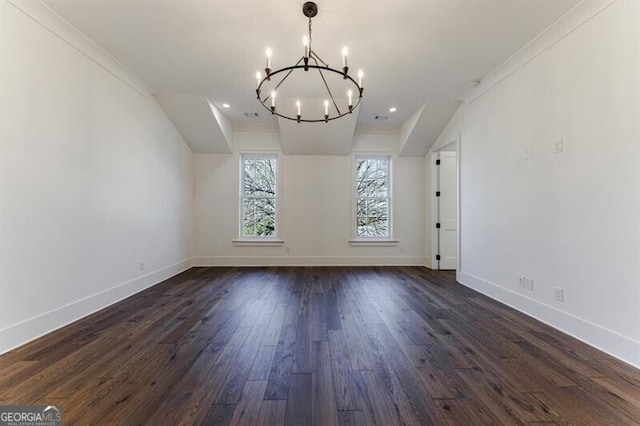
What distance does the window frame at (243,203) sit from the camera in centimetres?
574

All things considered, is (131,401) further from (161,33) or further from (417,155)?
(417,155)

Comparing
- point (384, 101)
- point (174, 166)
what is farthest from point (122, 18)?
point (384, 101)

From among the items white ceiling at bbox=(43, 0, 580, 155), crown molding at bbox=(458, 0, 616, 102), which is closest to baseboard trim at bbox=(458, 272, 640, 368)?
crown molding at bbox=(458, 0, 616, 102)

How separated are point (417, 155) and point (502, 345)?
13.8ft

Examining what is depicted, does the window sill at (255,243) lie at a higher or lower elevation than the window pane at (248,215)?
lower

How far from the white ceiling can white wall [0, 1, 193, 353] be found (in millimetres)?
472

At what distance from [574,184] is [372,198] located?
11.9 ft

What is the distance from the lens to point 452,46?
9.77 ft

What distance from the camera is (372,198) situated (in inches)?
235

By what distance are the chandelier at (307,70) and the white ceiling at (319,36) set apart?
0.36 feet

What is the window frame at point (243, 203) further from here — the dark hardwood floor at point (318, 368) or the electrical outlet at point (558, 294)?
the electrical outlet at point (558, 294)

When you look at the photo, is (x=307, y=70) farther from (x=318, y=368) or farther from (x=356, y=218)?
(x=356, y=218)

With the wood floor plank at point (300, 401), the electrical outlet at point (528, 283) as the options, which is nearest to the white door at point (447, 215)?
the electrical outlet at point (528, 283)

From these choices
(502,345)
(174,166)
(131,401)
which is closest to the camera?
(131,401)
